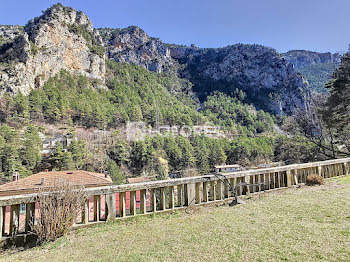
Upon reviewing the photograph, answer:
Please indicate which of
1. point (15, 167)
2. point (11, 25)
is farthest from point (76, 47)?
point (15, 167)

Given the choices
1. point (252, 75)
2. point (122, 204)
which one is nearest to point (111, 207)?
point (122, 204)

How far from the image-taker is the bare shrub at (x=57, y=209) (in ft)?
9.82

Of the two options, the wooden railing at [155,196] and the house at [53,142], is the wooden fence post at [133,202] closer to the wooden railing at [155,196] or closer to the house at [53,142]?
the wooden railing at [155,196]

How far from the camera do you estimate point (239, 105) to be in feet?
335

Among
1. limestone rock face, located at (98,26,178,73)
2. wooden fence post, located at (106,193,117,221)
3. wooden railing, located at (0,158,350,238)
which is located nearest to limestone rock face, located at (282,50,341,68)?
limestone rock face, located at (98,26,178,73)

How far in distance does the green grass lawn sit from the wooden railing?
22 centimetres

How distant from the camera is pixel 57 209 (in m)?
3.07

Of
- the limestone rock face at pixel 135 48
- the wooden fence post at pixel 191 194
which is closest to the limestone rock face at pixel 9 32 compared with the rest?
the limestone rock face at pixel 135 48

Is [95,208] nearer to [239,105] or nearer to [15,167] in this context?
A: [15,167]

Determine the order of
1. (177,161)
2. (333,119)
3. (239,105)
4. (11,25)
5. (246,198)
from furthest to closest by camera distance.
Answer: (239,105) → (11,25) → (177,161) → (333,119) → (246,198)

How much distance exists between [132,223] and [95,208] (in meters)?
0.71

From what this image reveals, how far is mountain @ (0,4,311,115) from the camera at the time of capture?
188 ft

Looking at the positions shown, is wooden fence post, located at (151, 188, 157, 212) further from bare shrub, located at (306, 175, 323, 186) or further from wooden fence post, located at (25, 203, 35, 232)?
bare shrub, located at (306, 175, 323, 186)

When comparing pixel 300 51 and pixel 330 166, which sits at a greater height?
pixel 300 51
